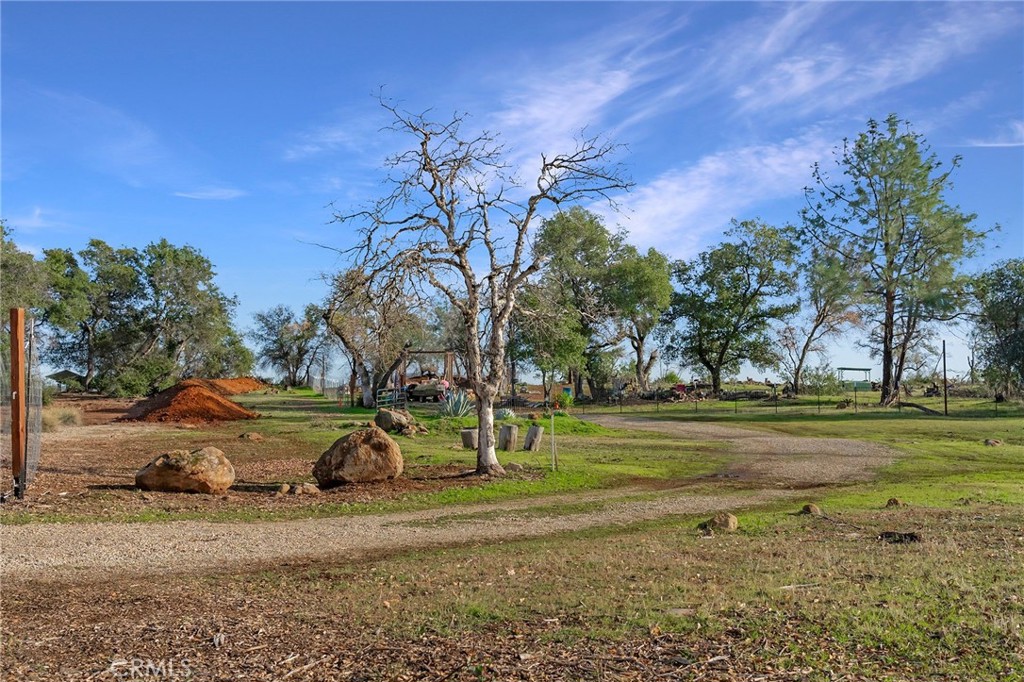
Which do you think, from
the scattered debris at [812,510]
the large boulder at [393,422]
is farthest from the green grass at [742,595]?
the large boulder at [393,422]

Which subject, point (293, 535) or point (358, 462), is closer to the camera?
point (293, 535)

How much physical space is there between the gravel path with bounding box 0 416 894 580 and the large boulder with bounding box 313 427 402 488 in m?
2.75

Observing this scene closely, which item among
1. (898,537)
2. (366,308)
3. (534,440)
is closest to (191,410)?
(534,440)

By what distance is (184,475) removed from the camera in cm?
1397

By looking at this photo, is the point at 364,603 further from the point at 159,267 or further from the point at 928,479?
the point at 159,267

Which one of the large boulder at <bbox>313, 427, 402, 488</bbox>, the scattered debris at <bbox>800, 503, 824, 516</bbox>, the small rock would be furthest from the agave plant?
the small rock

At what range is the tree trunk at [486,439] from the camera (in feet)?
55.6

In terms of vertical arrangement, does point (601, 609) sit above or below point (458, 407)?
below

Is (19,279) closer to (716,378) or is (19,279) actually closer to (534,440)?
(534,440)

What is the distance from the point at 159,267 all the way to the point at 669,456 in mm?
44625

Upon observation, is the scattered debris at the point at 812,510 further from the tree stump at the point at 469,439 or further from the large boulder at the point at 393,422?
the large boulder at the point at 393,422

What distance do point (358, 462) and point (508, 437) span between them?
695 centimetres

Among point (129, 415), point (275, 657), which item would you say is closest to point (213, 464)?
point (275, 657)

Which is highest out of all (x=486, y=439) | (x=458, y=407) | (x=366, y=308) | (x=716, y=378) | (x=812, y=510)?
(x=366, y=308)
